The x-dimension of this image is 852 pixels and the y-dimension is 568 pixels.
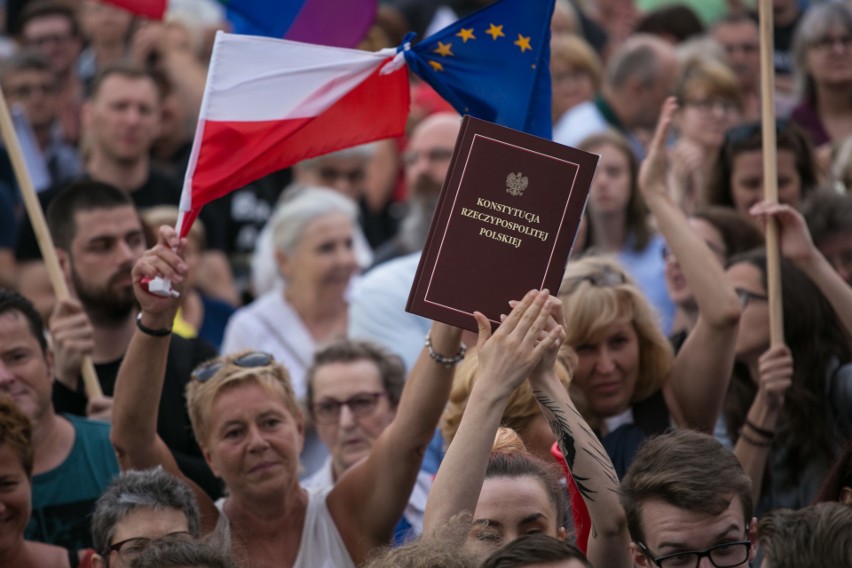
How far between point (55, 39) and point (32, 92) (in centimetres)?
114

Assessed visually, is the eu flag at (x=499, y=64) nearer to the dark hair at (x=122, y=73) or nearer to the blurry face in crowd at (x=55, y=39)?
the dark hair at (x=122, y=73)

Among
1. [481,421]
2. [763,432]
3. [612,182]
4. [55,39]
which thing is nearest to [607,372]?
[763,432]

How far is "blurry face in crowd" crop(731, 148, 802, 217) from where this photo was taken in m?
7.34

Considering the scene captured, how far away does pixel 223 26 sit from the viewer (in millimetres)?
11562

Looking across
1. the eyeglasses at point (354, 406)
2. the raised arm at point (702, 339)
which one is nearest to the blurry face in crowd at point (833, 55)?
the raised arm at point (702, 339)

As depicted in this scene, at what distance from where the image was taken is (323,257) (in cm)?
836

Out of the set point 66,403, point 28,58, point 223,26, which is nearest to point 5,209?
point 28,58

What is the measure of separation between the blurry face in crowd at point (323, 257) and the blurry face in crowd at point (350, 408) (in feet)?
6.18

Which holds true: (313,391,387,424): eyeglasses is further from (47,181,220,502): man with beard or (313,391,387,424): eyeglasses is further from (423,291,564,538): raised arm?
(423,291,564,538): raised arm

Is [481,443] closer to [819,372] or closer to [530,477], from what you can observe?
[530,477]

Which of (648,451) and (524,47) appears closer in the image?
(648,451)

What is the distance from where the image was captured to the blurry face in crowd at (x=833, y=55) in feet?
29.2

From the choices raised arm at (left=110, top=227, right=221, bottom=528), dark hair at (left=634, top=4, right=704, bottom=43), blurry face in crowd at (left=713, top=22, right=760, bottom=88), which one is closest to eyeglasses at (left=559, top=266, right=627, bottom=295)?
A: raised arm at (left=110, top=227, right=221, bottom=528)

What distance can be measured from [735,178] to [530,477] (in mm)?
3325
